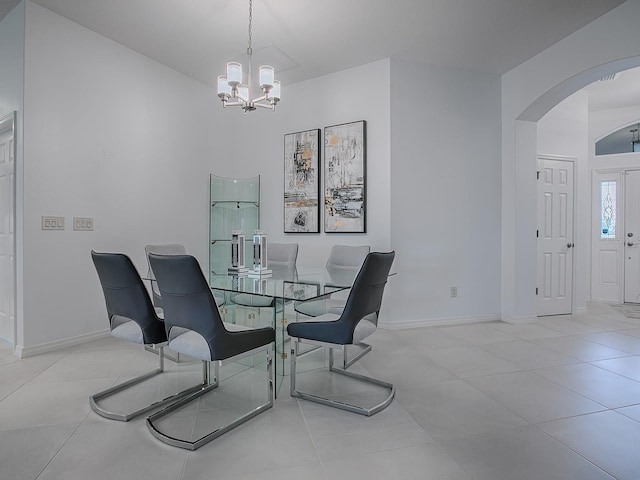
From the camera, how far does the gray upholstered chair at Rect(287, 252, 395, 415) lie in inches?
79.8

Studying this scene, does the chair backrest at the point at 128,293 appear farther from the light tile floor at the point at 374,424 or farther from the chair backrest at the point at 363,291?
the chair backrest at the point at 363,291

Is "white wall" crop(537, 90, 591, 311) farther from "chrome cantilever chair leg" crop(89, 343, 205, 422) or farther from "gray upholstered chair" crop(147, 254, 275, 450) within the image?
"chrome cantilever chair leg" crop(89, 343, 205, 422)

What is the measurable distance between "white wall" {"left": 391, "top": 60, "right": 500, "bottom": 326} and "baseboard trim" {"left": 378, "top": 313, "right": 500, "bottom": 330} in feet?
0.04

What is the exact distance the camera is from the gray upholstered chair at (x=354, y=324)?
2027 mm

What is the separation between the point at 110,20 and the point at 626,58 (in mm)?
4395

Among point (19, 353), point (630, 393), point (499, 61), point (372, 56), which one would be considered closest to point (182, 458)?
point (19, 353)

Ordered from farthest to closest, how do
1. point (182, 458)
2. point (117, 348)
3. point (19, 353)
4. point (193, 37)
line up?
point (193, 37)
point (117, 348)
point (19, 353)
point (182, 458)

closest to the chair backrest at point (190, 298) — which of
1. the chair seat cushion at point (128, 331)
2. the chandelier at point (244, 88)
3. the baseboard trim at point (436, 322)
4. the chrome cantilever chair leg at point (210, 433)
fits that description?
the chrome cantilever chair leg at point (210, 433)

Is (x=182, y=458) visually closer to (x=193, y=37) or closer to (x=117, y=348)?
(x=117, y=348)

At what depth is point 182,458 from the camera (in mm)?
1620

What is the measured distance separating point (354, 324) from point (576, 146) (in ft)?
14.4

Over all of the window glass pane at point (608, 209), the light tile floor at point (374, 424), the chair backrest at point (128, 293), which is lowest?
the light tile floor at point (374, 424)

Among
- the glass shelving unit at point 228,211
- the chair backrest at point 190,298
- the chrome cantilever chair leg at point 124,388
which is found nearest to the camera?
the chair backrest at point 190,298

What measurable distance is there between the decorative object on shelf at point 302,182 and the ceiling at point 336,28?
0.81 meters
